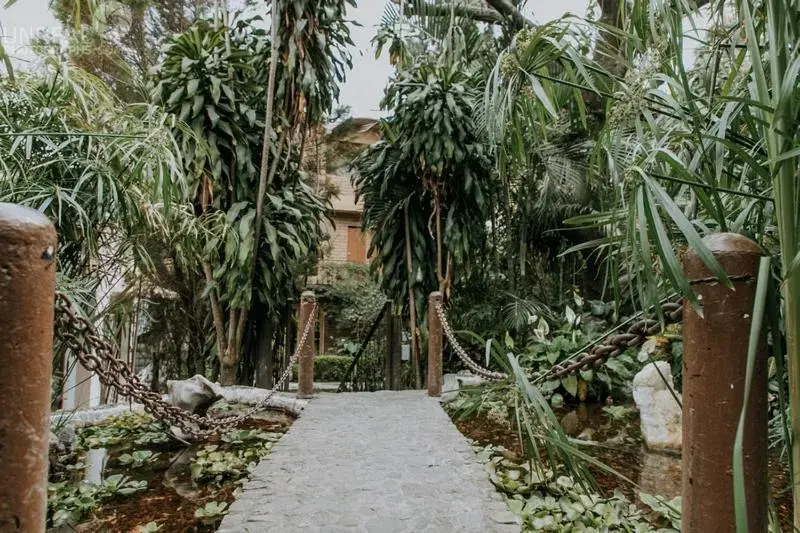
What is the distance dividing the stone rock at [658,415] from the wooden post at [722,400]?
150 inches

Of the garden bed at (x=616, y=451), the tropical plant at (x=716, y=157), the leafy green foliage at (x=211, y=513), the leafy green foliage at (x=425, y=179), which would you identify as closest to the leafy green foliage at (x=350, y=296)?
the leafy green foliage at (x=425, y=179)

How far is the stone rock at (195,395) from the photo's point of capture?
193 inches

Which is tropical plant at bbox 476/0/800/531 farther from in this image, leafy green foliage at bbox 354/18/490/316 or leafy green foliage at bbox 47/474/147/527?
leafy green foliage at bbox 354/18/490/316

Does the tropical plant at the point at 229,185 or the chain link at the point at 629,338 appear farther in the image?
the tropical plant at the point at 229,185

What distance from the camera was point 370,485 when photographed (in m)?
3.14

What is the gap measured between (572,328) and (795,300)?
6.76m

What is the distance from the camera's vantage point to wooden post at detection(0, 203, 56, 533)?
0.93m

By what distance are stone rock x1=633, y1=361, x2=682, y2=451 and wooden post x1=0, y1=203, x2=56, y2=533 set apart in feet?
15.2

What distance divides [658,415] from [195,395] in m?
4.39

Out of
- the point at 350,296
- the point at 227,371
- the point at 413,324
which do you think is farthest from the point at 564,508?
the point at 350,296

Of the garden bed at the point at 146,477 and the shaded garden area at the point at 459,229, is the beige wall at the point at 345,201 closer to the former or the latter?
the shaded garden area at the point at 459,229

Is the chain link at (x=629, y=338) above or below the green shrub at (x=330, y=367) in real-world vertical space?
above

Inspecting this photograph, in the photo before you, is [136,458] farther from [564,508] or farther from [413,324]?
[413,324]

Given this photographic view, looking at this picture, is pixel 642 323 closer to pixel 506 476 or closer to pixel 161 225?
pixel 506 476
